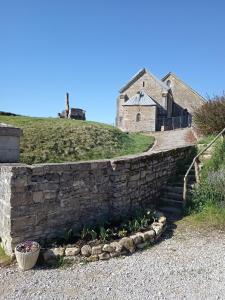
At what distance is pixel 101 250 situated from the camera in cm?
613

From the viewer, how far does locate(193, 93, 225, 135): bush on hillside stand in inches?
570

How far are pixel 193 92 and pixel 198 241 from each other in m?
41.8

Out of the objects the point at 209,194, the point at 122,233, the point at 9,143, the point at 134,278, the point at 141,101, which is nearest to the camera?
the point at 134,278

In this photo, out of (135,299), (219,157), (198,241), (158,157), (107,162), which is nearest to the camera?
(135,299)

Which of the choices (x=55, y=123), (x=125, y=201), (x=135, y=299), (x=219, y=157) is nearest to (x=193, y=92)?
(x=55, y=123)

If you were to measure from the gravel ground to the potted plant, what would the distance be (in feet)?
0.39

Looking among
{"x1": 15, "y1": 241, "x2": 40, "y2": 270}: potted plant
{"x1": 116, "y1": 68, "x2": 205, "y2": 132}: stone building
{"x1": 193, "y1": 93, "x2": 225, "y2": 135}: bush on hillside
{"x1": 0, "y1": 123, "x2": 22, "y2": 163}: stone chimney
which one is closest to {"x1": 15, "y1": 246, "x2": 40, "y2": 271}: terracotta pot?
{"x1": 15, "y1": 241, "x2": 40, "y2": 270}: potted plant

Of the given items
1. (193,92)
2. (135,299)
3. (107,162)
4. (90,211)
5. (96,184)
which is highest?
(193,92)

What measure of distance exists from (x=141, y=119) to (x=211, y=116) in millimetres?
23248

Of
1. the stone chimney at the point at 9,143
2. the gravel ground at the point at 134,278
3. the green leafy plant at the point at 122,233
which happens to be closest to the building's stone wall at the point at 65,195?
the green leafy plant at the point at 122,233

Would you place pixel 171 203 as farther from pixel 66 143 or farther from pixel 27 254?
pixel 66 143

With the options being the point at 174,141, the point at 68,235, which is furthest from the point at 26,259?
the point at 174,141

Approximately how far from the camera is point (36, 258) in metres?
5.70

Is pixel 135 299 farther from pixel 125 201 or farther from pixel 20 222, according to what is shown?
pixel 125 201
